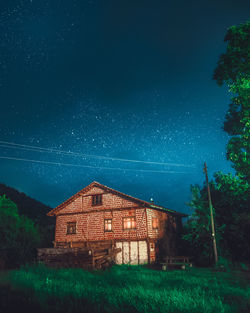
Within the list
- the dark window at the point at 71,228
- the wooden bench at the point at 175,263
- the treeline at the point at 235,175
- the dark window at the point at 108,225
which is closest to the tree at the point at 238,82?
the treeline at the point at 235,175

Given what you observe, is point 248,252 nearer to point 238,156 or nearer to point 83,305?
point 238,156

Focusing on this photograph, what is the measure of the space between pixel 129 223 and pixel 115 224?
5.25ft

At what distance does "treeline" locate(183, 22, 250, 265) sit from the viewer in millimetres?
13016

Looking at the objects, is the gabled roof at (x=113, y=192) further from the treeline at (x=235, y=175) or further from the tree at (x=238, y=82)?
the tree at (x=238, y=82)

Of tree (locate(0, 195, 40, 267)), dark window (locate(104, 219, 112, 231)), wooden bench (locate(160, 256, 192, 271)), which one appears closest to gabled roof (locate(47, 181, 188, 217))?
dark window (locate(104, 219, 112, 231))

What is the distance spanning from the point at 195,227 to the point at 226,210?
4.58m

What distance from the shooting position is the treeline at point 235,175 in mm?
13016

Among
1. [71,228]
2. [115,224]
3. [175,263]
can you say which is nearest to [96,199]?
[115,224]

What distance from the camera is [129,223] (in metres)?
24.3

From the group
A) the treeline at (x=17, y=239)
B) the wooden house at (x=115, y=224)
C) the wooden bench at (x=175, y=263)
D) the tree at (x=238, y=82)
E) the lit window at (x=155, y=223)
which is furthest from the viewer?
the lit window at (x=155, y=223)

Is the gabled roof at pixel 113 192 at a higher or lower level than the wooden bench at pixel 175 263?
higher

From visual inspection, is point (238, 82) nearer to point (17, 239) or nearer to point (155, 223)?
point (155, 223)

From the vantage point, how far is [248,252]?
2166 cm

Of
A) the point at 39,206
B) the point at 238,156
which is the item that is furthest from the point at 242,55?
the point at 39,206
